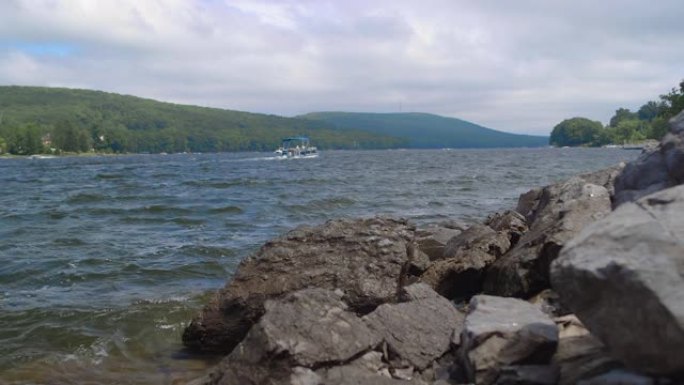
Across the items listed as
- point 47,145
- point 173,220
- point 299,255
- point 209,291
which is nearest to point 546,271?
point 299,255

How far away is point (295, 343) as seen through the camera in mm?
6594

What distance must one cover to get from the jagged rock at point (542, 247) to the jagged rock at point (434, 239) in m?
5.06

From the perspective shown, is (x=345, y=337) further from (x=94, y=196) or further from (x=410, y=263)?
(x=94, y=196)

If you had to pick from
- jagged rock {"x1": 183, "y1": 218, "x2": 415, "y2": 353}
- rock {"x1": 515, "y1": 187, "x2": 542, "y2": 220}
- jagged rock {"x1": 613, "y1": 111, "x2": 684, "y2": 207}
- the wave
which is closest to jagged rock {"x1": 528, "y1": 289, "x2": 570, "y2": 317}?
jagged rock {"x1": 613, "y1": 111, "x2": 684, "y2": 207}

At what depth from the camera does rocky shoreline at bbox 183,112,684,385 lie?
478 centimetres

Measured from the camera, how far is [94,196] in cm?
3503

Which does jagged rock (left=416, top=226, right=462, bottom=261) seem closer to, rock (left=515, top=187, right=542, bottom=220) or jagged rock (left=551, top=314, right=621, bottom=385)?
rock (left=515, top=187, right=542, bottom=220)

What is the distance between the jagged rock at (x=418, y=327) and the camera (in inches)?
282

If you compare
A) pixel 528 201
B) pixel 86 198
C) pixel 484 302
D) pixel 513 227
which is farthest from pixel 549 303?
pixel 86 198

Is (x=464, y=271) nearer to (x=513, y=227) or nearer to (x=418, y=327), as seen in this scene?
(x=513, y=227)

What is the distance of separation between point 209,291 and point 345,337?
24.0 feet

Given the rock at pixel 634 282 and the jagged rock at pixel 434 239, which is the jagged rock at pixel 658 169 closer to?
the rock at pixel 634 282

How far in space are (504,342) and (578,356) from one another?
658mm

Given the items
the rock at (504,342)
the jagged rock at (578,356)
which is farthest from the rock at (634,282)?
the rock at (504,342)
